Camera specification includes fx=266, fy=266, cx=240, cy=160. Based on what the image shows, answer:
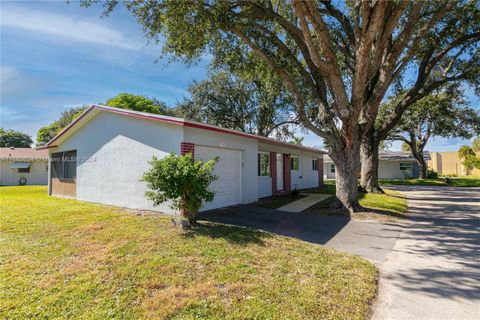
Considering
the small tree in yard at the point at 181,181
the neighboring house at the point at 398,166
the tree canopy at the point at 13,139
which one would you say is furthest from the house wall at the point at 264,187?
the tree canopy at the point at 13,139

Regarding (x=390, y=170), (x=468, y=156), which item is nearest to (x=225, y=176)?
(x=390, y=170)

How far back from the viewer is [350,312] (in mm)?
3260

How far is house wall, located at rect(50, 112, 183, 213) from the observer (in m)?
8.94

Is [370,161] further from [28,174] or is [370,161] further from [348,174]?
[28,174]

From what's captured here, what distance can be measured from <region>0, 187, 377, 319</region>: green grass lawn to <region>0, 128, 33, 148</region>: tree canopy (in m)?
54.4

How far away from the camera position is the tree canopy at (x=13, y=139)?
47.5 m

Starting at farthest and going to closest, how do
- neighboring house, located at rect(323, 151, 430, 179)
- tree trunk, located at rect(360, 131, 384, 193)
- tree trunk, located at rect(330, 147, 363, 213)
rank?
neighboring house, located at rect(323, 151, 430, 179) → tree trunk, located at rect(360, 131, 384, 193) → tree trunk, located at rect(330, 147, 363, 213)

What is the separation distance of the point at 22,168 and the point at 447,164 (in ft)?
192

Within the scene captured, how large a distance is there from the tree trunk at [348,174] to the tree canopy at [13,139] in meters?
58.2

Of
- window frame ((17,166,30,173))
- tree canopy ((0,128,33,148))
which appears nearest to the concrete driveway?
window frame ((17,166,30,173))

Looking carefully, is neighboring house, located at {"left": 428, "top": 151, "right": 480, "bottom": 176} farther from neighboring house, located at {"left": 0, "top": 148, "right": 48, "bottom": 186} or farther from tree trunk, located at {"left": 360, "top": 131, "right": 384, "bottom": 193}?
neighboring house, located at {"left": 0, "top": 148, "right": 48, "bottom": 186}

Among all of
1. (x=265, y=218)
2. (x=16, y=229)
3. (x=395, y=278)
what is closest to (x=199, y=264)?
(x=395, y=278)

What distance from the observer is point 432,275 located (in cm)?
440

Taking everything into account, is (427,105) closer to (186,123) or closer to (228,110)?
(228,110)
